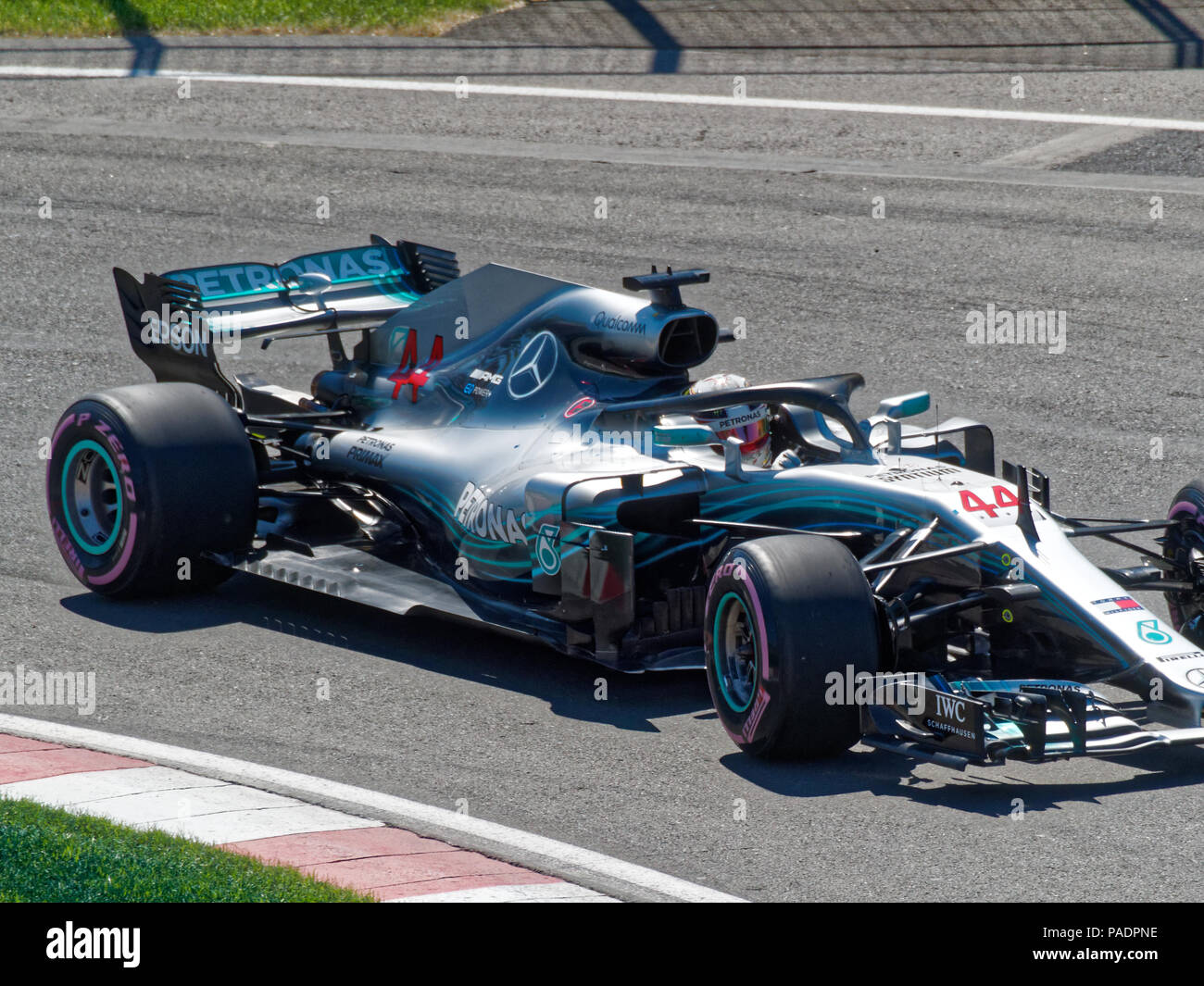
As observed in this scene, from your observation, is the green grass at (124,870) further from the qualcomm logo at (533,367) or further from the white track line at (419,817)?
the qualcomm logo at (533,367)

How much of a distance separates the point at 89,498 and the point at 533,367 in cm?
240

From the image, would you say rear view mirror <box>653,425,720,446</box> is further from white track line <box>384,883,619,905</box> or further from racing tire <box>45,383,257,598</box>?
white track line <box>384,883,619,905</box>

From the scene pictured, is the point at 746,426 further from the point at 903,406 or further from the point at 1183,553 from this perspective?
the point at 1183,553

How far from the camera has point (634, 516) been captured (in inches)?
297

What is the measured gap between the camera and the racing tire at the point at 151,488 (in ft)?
27.9

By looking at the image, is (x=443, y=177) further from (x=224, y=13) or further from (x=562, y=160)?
(x=224, y=13)

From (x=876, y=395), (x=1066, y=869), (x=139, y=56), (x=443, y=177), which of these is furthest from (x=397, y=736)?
(x=139, y=56)

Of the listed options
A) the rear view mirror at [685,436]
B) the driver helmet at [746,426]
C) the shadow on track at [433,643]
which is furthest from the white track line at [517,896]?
the driver helmet at [746,426]

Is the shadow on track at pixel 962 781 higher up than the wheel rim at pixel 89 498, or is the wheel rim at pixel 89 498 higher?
the wheel rim at pixel 89 498

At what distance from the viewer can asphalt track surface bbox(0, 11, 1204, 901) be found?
625 centimetres

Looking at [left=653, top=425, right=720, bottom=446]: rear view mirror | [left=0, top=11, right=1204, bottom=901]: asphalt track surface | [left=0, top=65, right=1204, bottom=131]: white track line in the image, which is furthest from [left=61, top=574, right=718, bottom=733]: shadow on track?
[left=0, top=65, right=1204, bottom=131]: white track line

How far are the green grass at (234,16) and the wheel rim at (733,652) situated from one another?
65.1 feet

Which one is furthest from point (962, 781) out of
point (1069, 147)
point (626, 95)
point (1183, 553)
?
point (626, 95)

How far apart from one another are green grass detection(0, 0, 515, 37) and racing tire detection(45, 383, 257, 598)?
17.4 metres
